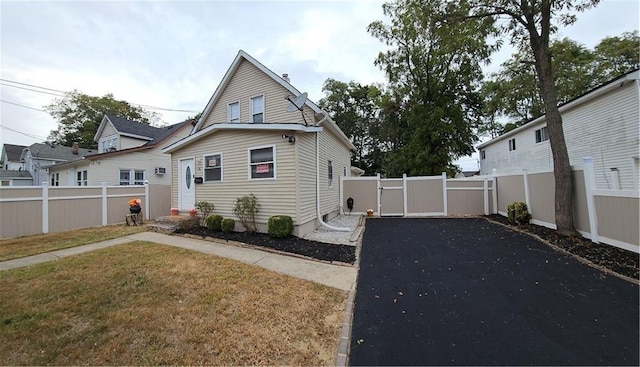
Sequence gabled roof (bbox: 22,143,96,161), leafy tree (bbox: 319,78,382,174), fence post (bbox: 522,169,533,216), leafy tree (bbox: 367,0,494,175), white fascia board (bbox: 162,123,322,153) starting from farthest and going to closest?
leafy tree (bbox: 319,78,382,174) → gabled roof (bbox: 22,143,96,161) → leafy tree (bbox: 367,0,494,175) → fence post (bbox: 522,169,533,216) → white fascia board (bbox: 162,123,322,153)

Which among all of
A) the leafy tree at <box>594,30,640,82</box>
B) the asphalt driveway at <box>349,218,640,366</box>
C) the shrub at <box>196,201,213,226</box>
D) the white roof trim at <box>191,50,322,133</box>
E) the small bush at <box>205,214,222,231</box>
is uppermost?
the leafy tree at <box>594,30,640,82</box>

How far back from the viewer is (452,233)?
7891 mm

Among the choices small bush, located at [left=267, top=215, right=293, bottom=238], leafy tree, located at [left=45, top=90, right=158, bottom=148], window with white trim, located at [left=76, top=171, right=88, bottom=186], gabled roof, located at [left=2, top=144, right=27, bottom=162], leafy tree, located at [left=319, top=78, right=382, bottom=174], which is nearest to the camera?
small bush, located at [left=267, top=215, right=293, bottom=238]

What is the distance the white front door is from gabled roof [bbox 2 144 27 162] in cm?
3554

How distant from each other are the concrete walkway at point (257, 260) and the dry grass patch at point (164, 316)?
339mm

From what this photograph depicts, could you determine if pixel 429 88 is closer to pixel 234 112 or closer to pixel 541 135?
pixel 541 135

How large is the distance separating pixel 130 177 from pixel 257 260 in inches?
609

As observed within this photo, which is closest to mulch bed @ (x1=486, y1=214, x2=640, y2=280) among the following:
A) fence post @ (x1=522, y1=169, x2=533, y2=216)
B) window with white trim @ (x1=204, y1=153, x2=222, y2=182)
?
fence post @ (x1=522, y1=169, x2=533, y2=216)

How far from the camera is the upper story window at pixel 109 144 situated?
61.3 feet

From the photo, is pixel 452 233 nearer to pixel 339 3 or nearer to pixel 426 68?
pixel 339 3

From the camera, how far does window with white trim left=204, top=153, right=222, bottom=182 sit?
8898 mm

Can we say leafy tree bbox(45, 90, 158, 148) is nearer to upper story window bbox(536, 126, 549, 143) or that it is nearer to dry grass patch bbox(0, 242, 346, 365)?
dry grass patch bbox(0, 242, 346, 365)

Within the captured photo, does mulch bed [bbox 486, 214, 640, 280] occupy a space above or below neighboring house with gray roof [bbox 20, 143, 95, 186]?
below

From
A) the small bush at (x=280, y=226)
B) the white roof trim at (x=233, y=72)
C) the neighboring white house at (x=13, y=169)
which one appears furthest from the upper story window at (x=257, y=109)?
the neighboring white house at (x=13, y=169)
